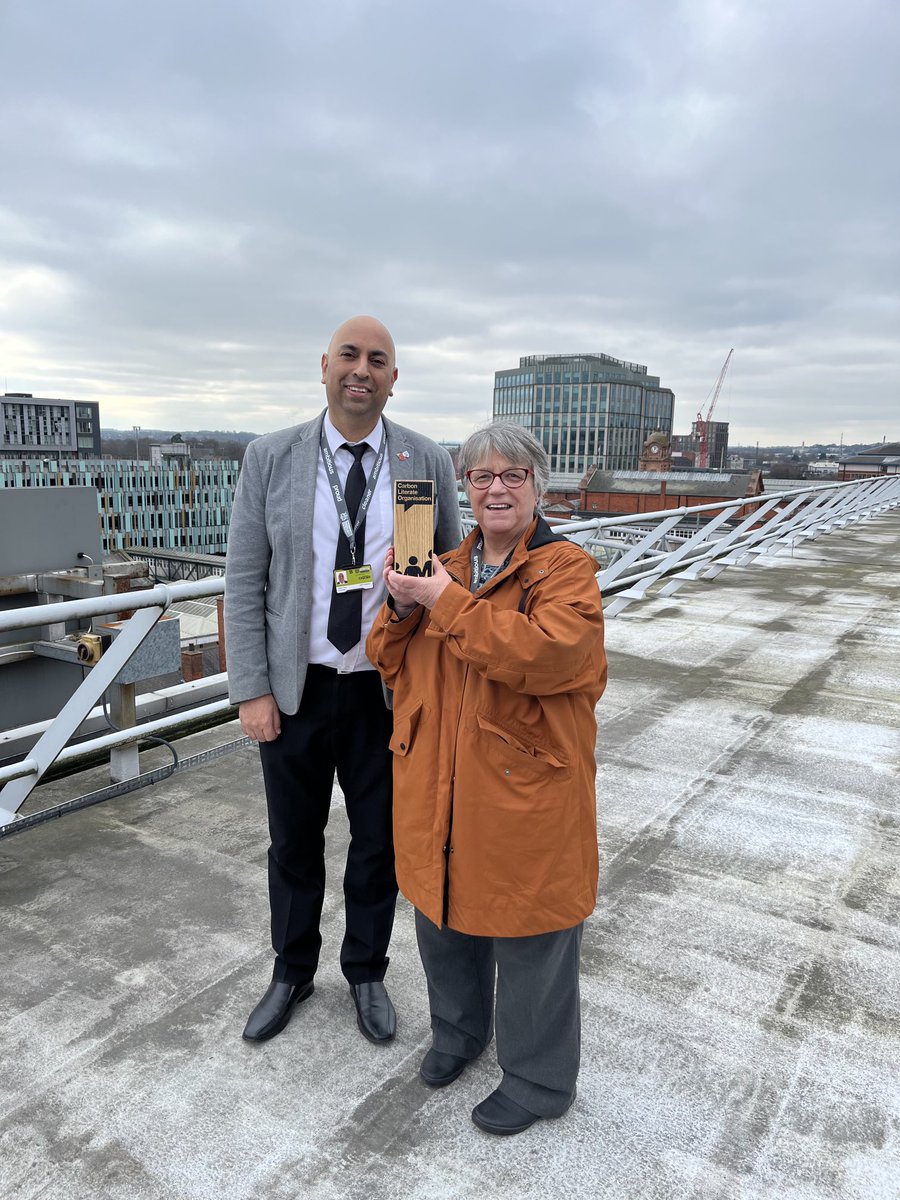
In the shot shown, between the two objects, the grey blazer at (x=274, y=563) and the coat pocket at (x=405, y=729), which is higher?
the grey blazer at (x=274, y=563)

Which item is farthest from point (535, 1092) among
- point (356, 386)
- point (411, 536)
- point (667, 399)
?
point (667, 399)

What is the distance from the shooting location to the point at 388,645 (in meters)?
1.64

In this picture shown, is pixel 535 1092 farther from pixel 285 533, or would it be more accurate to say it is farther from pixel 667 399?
pixel 667 399

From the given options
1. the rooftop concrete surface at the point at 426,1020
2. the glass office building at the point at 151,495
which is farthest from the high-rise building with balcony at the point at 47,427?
the rooftop concrete surface at the point at 426,1020

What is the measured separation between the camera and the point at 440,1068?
5.76 ft

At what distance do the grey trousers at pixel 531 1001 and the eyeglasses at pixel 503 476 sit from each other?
2.95ft

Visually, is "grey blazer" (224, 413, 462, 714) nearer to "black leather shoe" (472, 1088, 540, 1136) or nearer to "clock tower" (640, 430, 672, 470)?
"black leather shoe" (472, 1088, 540, 1136)

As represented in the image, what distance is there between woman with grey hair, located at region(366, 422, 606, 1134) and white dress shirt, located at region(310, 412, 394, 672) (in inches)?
8.7

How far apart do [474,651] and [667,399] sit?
115 meters

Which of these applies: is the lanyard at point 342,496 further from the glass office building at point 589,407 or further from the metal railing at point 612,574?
the glass office building at point 589,407

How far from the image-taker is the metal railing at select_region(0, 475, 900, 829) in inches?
103

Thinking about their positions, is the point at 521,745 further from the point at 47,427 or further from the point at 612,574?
the point at 47,427

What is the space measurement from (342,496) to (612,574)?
437cm

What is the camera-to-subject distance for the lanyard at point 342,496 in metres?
1.88
